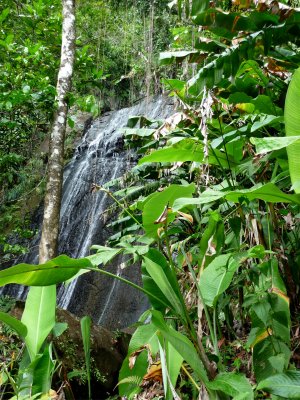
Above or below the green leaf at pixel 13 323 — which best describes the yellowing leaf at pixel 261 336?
below

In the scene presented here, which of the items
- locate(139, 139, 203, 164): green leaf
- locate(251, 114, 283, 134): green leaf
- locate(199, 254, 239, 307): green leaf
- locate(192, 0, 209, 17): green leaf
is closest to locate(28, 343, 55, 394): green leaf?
locate(199, 254, 239, 307): green leaf

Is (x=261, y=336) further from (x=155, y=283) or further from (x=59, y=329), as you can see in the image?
(x=59, y=329)

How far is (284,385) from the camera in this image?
1256mm

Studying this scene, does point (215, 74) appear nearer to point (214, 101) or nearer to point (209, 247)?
point (214, 101)

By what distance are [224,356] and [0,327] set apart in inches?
115

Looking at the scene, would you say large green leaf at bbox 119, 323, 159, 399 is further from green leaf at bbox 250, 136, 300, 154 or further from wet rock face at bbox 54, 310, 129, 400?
wet rock face at bbox 54, 310, 129, 400

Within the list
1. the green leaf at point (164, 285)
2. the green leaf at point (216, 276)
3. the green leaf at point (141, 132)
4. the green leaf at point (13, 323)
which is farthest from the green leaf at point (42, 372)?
the green leaf at point (141, 132)

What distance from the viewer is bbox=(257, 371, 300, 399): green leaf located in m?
1.22

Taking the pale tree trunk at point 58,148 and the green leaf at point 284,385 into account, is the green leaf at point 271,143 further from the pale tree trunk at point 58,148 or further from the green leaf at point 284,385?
the pale tree trunk at point 58,148

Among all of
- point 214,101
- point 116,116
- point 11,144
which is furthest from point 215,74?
point 116,116

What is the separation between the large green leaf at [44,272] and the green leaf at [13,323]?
0.20 m

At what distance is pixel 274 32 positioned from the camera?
7.23ft

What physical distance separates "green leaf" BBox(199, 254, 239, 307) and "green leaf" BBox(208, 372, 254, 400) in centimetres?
38

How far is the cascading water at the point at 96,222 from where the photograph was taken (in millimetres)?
7330
